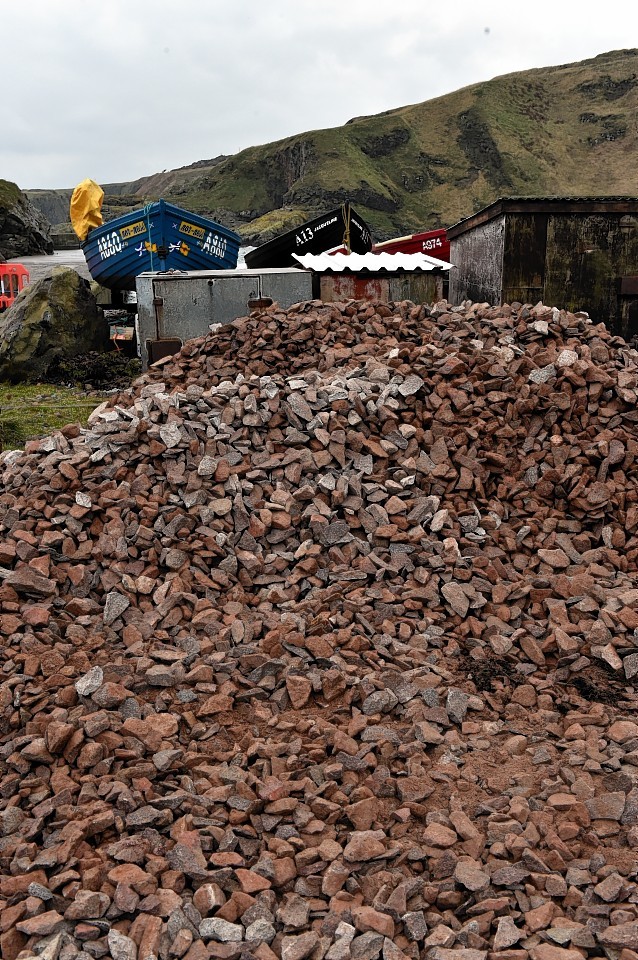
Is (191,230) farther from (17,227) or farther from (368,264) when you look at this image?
(17,227)

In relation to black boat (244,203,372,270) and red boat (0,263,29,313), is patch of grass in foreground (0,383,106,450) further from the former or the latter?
red boat (0,263,29,313)

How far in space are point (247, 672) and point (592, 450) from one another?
4.35 meters

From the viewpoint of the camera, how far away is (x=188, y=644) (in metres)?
5.96

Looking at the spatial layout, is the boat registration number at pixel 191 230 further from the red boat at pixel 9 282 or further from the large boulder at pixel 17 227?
the large boulder at pixel 17 227

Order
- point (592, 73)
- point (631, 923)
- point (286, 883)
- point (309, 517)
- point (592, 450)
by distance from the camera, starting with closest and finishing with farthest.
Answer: point (631, 923)
point (286, 883)
point (309, 517)
point (592, 450)
point (592, 73)

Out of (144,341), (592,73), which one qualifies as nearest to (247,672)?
(144,341)

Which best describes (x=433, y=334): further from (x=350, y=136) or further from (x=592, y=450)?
(x=350, y=136)

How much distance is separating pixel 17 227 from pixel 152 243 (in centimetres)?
2347

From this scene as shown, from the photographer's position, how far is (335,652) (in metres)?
5.93

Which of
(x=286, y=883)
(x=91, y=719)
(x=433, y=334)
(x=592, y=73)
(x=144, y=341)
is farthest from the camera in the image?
(x=592, y=73)

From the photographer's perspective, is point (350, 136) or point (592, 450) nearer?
point (592, 450)

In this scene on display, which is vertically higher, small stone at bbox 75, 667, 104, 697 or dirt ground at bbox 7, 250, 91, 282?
dirt ground at bbox 7, 250, 91, 282

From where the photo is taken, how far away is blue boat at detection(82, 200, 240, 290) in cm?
1938

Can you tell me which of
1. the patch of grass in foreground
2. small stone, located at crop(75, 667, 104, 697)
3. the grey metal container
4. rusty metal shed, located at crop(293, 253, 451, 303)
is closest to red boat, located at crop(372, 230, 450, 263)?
rusty metal shed, located at crop(293, 253, 451, 303)
